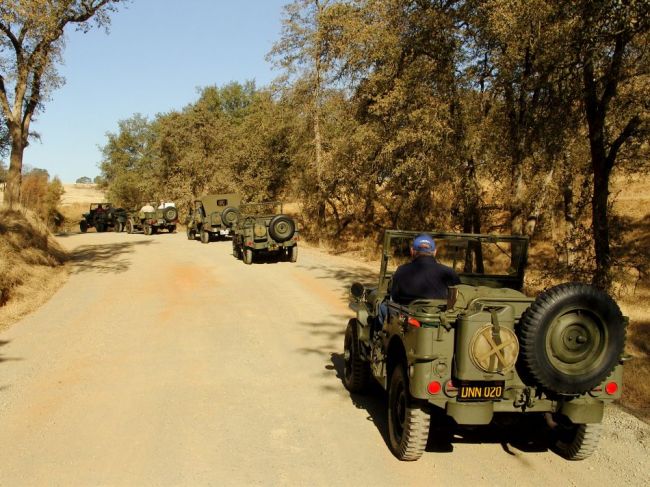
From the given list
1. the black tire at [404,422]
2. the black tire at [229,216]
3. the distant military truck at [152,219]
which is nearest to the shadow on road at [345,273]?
the black tire at [404,422]

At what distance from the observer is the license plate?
4.25 metres

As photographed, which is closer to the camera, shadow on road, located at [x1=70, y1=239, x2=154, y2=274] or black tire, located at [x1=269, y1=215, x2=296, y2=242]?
shadow on road, located at [x1=70, y1=239, x2=154, y2=274]

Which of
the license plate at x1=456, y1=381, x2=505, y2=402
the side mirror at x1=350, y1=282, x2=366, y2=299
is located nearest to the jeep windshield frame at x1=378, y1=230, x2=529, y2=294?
the side mirror at x1=350, y1=282, x2=366, y2=299

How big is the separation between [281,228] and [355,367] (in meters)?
12.6

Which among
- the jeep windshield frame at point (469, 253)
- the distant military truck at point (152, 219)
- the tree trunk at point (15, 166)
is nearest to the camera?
the jeep windshield frame at point (469, 253)

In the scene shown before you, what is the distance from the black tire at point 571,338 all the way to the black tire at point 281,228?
47.7 ft

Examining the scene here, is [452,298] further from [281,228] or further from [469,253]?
[281,228]

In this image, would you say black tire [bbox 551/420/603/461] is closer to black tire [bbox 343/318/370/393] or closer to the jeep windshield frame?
the jeep windshield frame

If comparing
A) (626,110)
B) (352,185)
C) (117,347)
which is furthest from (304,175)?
(117,347)

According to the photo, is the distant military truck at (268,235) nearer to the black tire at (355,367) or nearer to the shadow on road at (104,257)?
the shadow on road at (104,257)

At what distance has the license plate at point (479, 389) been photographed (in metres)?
4.25

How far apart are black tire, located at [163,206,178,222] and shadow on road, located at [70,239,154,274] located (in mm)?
7700

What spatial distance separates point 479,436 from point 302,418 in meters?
1.67

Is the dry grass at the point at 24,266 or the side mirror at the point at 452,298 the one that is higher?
the side mirror at the point at 452,298
